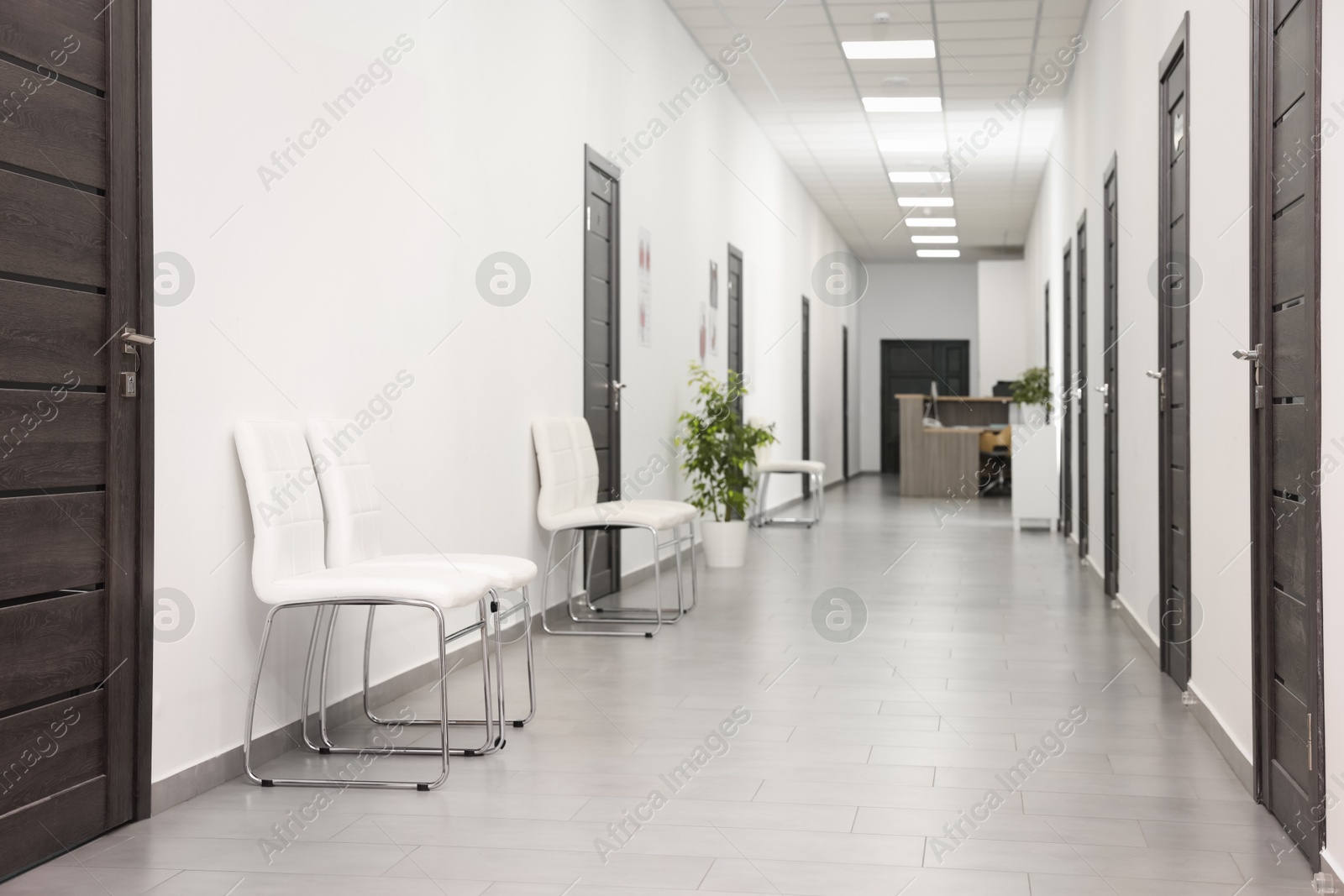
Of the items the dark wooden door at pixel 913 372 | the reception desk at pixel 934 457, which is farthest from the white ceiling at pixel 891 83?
the dark wooden door at pixel 913 372

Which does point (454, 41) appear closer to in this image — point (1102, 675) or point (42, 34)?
point (42, 34)

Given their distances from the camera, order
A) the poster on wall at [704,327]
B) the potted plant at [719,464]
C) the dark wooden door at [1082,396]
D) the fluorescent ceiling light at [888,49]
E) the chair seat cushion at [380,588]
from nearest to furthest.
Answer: the chair seat cushion at [380,588], the potted plant at [719,464], the dark wooden door at [1082,396], the fluorescent ceiling light at [888,49], the poster on wall at [704,327]

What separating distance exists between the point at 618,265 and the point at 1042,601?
268cm

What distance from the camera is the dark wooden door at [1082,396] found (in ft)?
24.1

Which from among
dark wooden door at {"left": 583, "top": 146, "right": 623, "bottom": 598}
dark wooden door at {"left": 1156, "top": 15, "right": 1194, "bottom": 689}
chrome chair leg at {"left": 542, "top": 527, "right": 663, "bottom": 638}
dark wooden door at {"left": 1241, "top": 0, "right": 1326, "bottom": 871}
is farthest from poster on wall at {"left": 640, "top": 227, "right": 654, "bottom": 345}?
dark wooden door at {"left": 1241, "top": 0, "right": 1326, "bottom": 871}

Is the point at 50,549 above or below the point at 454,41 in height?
below

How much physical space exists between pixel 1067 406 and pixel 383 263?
6739mm

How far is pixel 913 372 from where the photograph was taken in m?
18.4

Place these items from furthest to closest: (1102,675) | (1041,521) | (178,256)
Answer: (1041,521) < (1102,675) < (178,256)

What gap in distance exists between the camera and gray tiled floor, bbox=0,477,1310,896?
2311 millimetres

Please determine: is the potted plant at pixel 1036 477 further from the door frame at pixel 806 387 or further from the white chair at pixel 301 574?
the white chair at pixel 301 574

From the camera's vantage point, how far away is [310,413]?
3365mm

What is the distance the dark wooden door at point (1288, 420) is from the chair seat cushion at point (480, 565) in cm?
178

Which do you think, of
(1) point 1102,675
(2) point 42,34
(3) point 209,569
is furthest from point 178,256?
(1) point 1102,675
